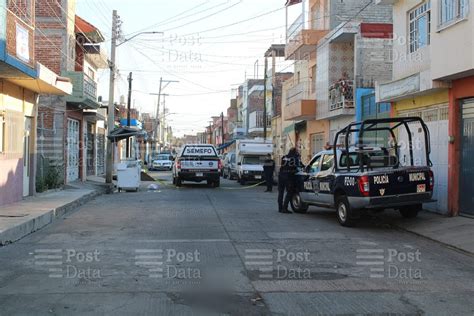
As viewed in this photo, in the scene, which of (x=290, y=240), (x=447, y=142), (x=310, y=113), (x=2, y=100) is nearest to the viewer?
(x=290, y=240)

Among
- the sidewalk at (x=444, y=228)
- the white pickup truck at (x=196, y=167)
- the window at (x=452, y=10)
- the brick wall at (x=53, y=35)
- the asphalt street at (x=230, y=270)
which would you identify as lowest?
the asphalt street at (x=230, y=270)

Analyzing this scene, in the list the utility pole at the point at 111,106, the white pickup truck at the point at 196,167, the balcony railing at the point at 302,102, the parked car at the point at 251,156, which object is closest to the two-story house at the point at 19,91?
the utility pole at the point at 111,106

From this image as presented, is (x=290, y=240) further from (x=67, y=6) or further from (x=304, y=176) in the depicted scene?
(x=67, y=6)

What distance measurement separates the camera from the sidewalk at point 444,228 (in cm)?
1020

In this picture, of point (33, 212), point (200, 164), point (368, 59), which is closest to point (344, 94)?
point (368, 59)

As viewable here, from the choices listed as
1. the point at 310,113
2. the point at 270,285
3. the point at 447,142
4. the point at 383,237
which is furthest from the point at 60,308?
the point at 310,113

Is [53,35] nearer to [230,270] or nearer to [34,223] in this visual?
[34,223]

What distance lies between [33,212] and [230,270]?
7.18 meters

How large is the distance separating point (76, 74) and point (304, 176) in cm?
1257

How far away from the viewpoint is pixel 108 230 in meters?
11.8

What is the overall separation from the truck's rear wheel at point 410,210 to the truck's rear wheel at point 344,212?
153 centimetres

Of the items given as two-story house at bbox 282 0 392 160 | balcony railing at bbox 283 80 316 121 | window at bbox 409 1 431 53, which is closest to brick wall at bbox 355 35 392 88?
two-story house at bbox 282 0 392 160

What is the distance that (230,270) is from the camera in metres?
7.83

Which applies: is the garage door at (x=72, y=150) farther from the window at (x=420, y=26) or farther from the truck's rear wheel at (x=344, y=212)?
the window at (x=420, y=26)
